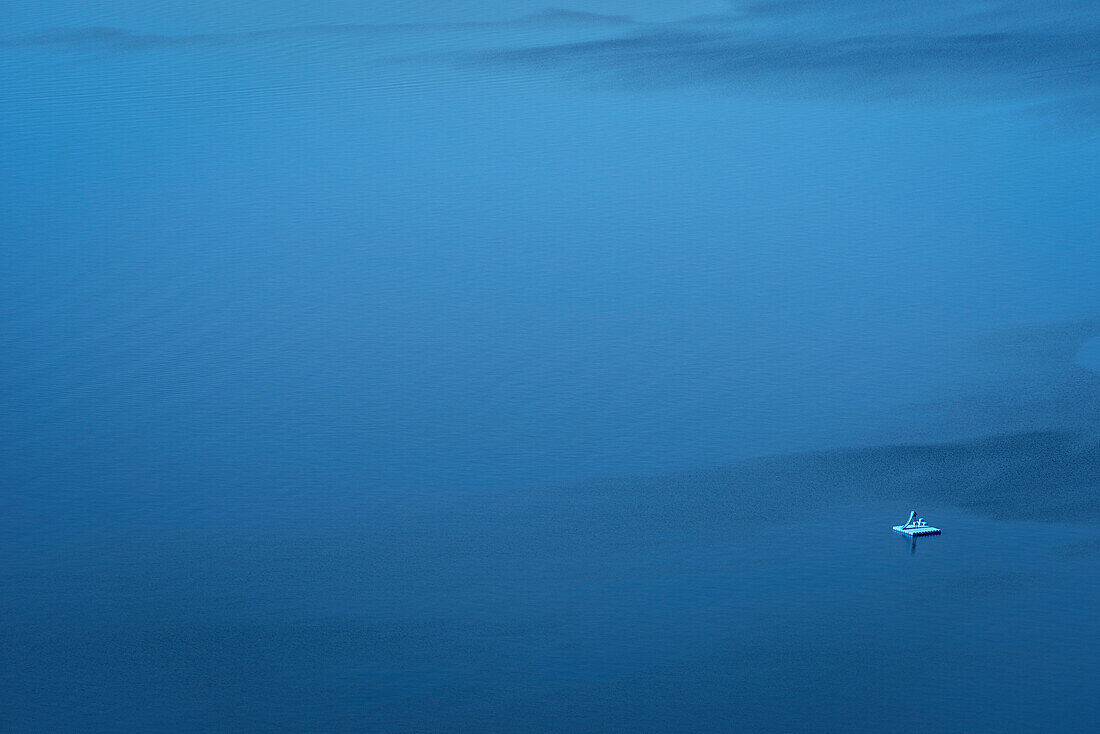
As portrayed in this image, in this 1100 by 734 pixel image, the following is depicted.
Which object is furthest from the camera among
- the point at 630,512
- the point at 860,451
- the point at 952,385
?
the point at 952,385

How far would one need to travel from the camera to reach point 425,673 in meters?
3.96

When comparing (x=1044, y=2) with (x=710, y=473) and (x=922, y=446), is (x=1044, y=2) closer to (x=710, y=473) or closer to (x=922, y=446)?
(x=922, y=446)

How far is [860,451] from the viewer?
502cm

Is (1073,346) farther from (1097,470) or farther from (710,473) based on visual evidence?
(710,473)

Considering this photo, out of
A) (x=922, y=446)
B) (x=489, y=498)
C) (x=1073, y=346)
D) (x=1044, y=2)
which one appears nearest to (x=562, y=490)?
(x=489, y=498)

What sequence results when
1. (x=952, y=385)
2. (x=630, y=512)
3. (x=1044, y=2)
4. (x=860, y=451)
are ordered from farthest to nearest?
(x=1044, y=2) → (x=952, y=385) → (x=860, y=451) → (x=630, y=512)

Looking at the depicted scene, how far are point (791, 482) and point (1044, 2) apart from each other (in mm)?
4205

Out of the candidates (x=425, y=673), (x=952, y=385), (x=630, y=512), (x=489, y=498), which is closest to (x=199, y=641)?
(x=425, y=673)

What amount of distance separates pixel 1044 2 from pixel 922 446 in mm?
3820

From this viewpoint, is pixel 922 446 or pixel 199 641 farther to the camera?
pixel 922 446

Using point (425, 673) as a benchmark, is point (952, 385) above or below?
above

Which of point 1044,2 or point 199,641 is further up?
point 1044,2

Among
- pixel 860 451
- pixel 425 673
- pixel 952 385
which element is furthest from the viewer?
pixel 952 385

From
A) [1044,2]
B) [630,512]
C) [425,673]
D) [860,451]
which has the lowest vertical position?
[425,673]
